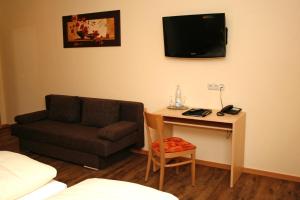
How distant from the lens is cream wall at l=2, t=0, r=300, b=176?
3143mm

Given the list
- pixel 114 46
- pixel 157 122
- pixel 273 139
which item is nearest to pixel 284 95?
pixel 273 139

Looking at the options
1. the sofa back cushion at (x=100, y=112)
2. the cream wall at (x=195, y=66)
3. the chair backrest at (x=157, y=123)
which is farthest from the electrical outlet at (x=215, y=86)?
the sofa back cushion at (x=100, y=112)

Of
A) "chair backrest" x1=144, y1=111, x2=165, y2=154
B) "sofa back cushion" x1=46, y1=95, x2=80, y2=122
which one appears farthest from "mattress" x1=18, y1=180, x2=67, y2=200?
"sofa back cushion" x1=46, y1=95, x2=80, y2=122

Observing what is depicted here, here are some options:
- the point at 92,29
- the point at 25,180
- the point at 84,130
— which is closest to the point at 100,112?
the point at 84,130

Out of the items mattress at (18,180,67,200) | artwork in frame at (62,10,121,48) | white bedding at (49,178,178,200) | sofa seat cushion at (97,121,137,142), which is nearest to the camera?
white bedding at (49,178,178,200)

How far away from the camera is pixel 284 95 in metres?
3.16

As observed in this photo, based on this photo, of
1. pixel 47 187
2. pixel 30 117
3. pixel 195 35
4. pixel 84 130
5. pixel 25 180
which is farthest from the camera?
pixel 30 117

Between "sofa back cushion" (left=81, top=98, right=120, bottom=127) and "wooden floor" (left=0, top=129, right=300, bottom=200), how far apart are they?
0.62m

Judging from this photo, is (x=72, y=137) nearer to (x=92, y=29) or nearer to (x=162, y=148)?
(x=162, y=148)

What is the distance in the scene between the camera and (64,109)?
441 centimetres

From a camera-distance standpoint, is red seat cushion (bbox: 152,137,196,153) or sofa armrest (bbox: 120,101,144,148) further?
sofa armrest (bbox: 120,101,144,148)

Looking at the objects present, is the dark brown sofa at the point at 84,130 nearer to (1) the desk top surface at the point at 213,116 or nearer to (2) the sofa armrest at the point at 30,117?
(2) the sofa armrest at the point at 30,117

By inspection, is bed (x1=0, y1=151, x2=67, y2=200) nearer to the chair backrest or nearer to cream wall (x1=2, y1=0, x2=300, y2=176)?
the chair backrest

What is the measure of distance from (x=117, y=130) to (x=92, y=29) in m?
1.71
